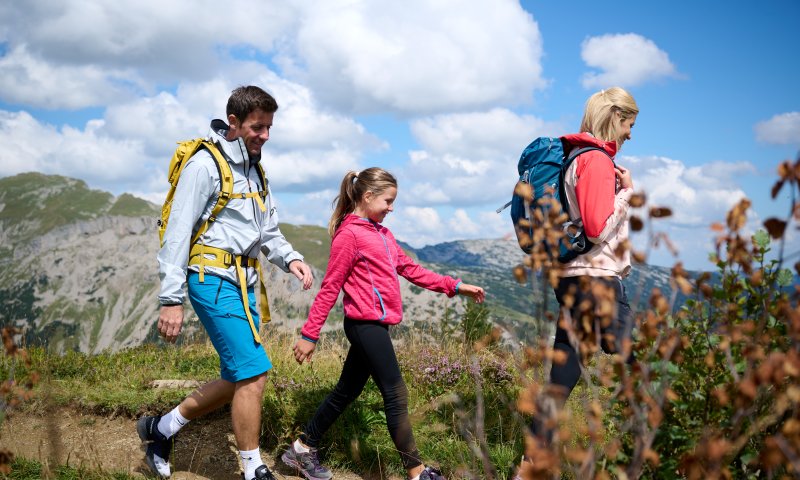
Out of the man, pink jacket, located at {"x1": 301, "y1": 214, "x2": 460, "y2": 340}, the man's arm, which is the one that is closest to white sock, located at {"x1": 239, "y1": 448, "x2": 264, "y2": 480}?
the man

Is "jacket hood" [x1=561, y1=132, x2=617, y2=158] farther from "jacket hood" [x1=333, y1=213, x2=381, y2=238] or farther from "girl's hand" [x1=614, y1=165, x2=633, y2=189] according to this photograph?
"jacket hood" [x1=333, y1=213, x2=381, y2=238]

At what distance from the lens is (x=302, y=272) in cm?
494

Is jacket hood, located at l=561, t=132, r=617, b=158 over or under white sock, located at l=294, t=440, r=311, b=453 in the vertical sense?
over

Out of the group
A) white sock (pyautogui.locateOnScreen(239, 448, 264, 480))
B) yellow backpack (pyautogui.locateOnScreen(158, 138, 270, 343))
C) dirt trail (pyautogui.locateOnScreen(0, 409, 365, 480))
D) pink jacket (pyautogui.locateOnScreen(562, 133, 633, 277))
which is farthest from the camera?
dirt trail (pyautogui.locateOnScreen(0, 409, 365, 480))

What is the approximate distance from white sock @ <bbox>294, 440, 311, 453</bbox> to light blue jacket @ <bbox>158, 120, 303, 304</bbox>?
151 centimetres

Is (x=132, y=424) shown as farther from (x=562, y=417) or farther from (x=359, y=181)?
(x=562, y=417)

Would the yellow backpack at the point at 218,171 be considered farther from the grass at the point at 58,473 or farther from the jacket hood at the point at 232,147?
the grass at the point at 58,473

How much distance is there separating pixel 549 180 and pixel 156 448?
3.75 m

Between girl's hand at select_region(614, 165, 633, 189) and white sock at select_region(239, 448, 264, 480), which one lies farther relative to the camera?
white sock at select_region(239, 448, 264, 480)

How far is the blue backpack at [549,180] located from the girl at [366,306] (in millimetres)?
1056

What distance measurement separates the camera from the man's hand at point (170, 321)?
4156mm

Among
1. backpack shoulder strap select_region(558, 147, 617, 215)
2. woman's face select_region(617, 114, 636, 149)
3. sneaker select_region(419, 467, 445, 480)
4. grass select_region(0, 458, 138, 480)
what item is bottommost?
grass select_region(0, 458, 138, 480)

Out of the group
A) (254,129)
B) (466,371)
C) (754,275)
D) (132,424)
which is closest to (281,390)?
(132,424)

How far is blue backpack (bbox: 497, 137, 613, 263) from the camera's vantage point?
3959 millimetres
